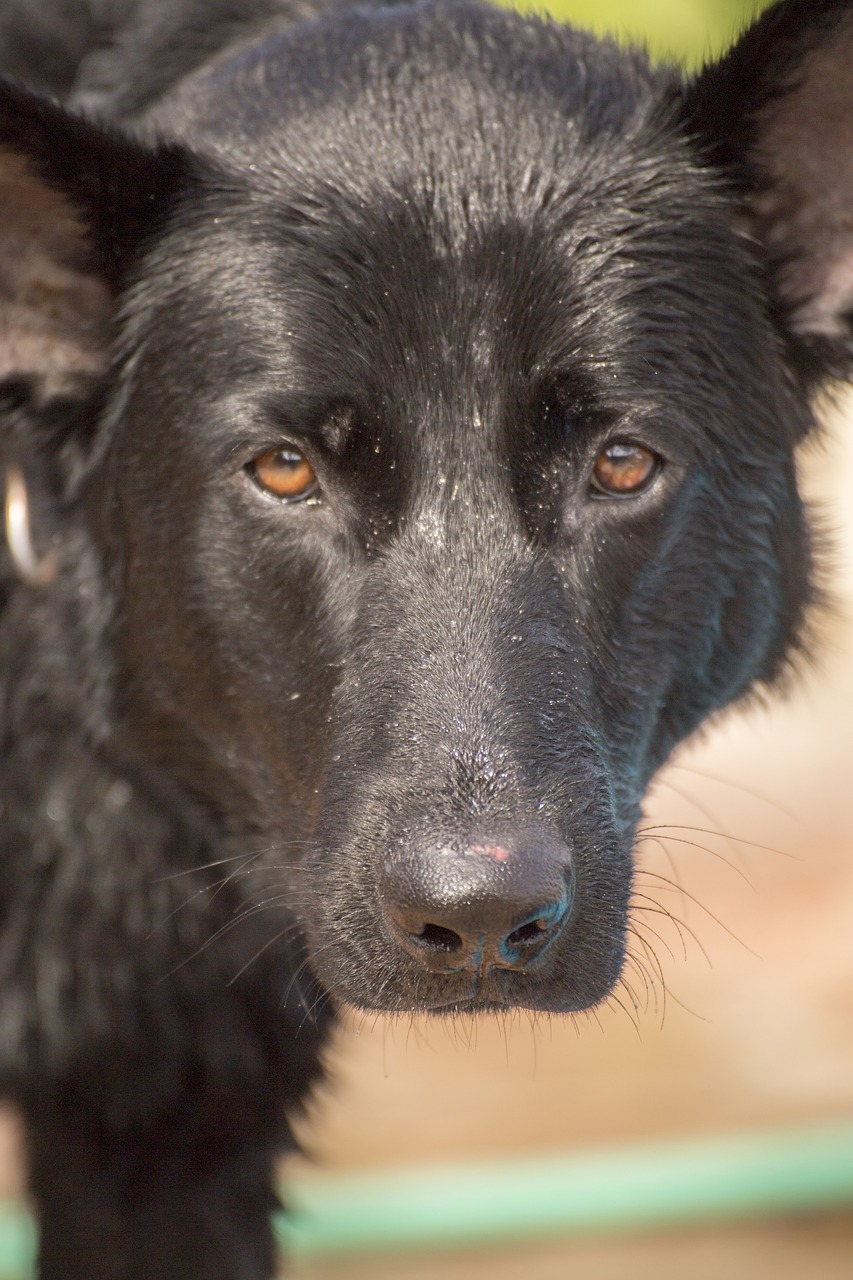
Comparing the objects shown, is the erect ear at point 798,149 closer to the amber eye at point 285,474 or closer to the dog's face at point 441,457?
the dog's face at point 441,457

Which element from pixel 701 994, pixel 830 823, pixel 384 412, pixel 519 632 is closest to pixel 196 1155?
pixel 519 632

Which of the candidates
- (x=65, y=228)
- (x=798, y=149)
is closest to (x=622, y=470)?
(x=798, y=149)

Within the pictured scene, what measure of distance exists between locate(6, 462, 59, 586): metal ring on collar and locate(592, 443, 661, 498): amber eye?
0.98 metres

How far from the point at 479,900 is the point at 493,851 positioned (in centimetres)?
6

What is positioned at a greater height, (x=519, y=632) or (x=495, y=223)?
(x=495, y=223)

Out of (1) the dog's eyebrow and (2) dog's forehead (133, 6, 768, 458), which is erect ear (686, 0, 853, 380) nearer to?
(2) dog's forehead (133, 6, 768, 458)

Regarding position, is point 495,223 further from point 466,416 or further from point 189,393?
point 189,393

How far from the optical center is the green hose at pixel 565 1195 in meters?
3.89

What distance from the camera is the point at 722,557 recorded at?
2650 mm

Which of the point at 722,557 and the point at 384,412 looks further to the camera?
the point at 722,557

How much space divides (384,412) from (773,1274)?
258cm

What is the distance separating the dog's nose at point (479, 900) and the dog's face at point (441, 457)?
1cm

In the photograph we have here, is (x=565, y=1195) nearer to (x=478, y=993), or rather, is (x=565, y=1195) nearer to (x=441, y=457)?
(x=478, y=993)

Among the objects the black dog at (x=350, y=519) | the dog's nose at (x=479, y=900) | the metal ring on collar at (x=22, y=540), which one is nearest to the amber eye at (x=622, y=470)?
the black dog at (x=350, y=519)
